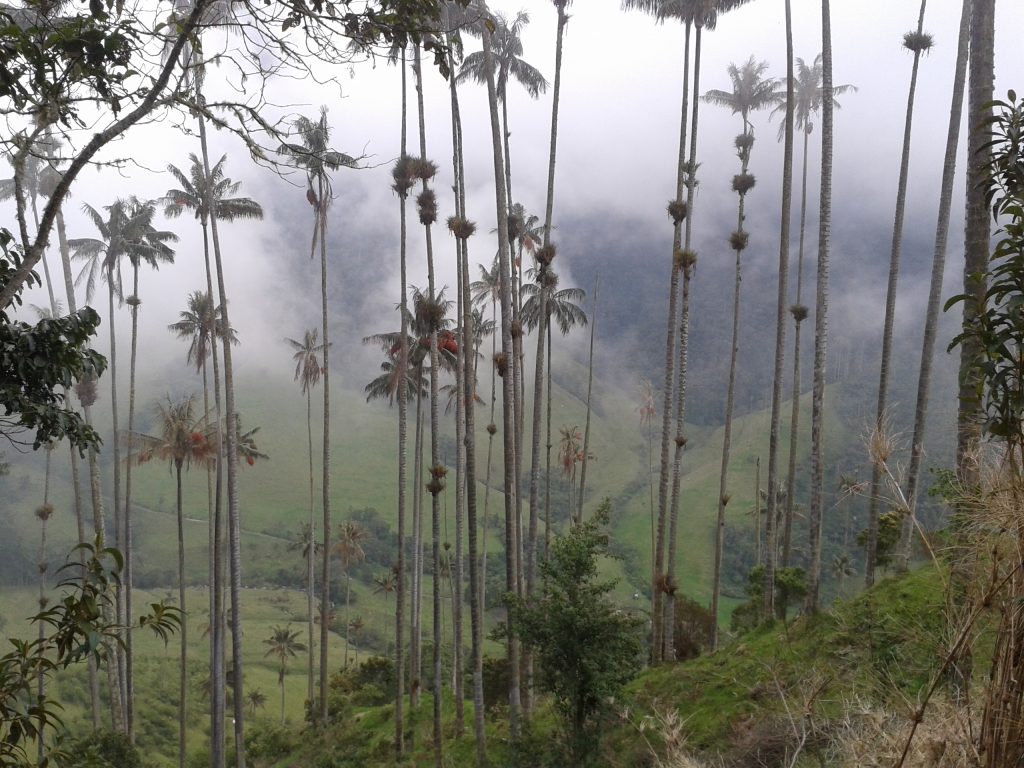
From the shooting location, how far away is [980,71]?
10.4m

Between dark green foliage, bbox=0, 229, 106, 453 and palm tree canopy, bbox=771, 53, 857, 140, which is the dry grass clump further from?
palm tree canopy, bbox=771, 53, 857, 140

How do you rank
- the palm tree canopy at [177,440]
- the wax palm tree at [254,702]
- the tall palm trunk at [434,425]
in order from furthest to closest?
the wax palm tree at [254,702] → the palm tree canopy at [177,440] → the tall palm trunk at [434,425]

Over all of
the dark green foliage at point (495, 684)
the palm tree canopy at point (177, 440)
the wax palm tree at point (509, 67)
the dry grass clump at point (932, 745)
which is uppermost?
the wax palm tree at point (509, 67)

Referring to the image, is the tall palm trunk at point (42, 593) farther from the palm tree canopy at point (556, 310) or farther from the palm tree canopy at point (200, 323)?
the palm tree canopy at point (556, 310)

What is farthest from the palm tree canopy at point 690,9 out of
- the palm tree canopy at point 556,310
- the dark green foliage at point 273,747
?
the dark green foliage at point 273,747

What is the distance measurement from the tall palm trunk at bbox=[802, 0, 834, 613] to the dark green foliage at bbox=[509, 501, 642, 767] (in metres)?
5.66

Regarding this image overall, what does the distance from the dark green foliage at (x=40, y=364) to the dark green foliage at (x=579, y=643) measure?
1137cm

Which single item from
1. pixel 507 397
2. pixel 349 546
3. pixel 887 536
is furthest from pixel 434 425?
pixel 349 546

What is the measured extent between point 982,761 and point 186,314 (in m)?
28.5

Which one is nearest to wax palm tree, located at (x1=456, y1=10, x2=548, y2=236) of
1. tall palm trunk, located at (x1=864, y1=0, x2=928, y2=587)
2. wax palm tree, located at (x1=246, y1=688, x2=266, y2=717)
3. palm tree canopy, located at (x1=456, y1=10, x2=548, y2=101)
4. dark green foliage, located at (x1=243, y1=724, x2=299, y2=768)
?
palm tree canopy, located at (x1=456, y1=10, x2=548, y2=101)

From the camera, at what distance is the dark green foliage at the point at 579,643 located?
14.8m

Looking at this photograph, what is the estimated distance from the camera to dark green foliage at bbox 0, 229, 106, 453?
17.2 feet

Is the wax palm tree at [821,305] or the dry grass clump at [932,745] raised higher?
the wax palm tree at [821,305]

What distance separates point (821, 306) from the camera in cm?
1738
